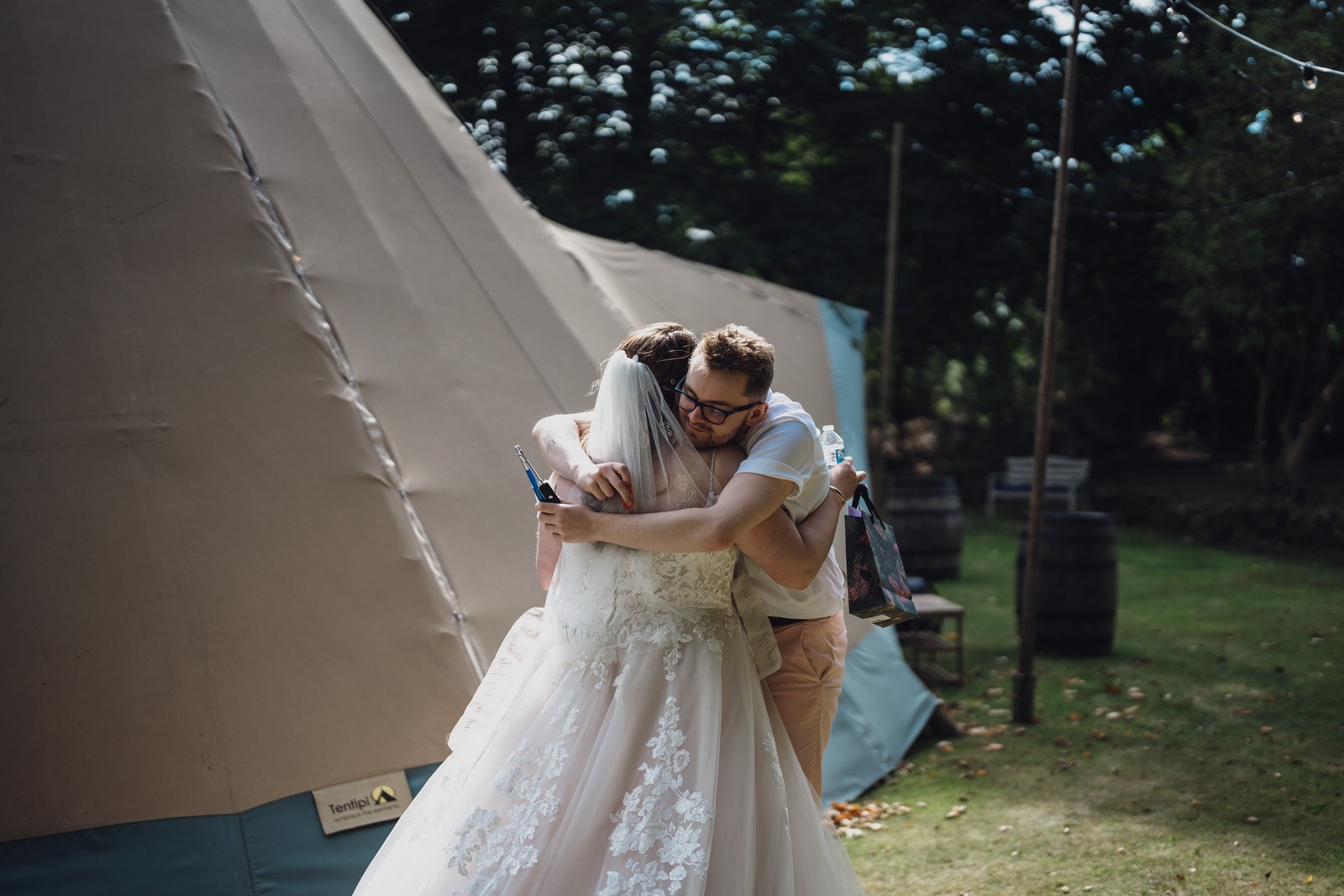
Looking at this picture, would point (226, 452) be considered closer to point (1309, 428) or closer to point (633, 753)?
point (633, 753)

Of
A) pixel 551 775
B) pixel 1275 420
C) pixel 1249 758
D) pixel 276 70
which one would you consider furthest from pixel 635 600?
pixel 1275 420

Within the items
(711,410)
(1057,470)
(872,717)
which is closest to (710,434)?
(711,410)

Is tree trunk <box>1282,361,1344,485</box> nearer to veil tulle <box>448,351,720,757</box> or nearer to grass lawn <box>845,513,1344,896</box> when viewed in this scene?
grass lawn <box>845,513,1344,896</box>

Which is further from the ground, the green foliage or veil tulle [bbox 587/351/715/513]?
the green foliage

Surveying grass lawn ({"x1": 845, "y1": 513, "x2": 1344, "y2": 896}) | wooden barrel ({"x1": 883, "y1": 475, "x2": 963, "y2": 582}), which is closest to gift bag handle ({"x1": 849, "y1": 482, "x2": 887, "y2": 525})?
grass lawn ({"x1": 845, "y1": 513, "x2": 1344, "y2": 896})

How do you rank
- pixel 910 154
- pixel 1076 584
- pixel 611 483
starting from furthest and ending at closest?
pixel 910 154 → pixel 1076 584 → pixel 611 483

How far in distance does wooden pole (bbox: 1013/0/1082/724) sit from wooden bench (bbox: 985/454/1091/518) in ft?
28.0

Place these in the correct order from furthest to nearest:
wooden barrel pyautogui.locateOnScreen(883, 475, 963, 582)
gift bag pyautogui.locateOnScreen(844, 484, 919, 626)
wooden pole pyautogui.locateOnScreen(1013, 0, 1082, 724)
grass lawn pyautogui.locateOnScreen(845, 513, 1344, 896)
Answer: wooden barrel pyautogui.locateOnScreen(883, 475, 963, 582) → wooden pole pyautogui.locateOnScreen(1013, 0, 1082, 724) → grass lawn pyautogui.locateOnScreen(845, 513, 1344, 896) → gift bag pyautogui.locateOnScreen(844, 484, 919, 626)

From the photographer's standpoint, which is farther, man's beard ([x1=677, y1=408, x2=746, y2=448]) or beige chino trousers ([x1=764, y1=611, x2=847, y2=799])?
beige chino trousers ([x1=764, y1=611, x2=847, y2=799])

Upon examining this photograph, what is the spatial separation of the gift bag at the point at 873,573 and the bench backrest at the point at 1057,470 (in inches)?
474

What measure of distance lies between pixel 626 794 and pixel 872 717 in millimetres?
3203

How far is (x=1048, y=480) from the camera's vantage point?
1538 cm

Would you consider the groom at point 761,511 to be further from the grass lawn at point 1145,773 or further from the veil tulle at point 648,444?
the grass lawn at point 1145,773

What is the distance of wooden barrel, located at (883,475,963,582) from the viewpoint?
10.0m
